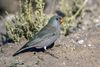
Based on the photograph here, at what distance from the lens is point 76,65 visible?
28.6 ft

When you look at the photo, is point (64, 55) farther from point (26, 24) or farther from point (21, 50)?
point (26, 24)

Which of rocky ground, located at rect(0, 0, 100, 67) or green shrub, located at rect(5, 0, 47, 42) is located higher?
green shrub, located at rect(5, 0, 47, 42)

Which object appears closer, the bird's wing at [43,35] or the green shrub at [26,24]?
the bird's wing at [43,35]

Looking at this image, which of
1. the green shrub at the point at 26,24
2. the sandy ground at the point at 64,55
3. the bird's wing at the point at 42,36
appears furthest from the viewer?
the green shrub at the point at 26,24

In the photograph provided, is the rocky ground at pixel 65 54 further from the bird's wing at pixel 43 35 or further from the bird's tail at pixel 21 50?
the bird's wing at pixel 43 35

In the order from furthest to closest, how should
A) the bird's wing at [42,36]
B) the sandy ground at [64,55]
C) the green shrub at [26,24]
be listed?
the green shrub at [26,24], the bird's wing at [42,36], the sandy ground at [64,55]

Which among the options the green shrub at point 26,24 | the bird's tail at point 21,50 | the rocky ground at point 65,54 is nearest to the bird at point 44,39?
the bird's tail at point 21,50

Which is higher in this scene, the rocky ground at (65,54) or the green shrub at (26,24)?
the green shrub at (26,24)

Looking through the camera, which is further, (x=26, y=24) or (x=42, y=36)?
(x=26, y=24)

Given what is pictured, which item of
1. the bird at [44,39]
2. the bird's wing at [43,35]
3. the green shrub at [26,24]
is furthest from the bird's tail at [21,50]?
the green shrub at [26,24]

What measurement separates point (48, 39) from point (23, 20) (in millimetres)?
1301

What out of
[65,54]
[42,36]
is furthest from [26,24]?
[65,54]

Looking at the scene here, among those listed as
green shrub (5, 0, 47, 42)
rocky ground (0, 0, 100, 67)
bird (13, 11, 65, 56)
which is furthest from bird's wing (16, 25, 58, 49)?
green shrub (5, 0, 47, 42)

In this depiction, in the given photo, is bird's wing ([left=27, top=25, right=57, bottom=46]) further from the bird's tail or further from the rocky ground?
the rocky ground
